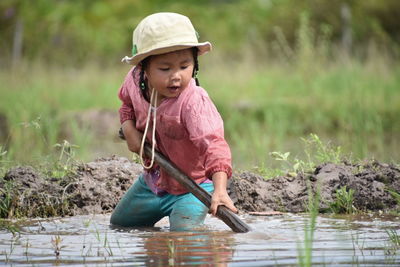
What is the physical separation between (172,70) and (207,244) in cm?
92

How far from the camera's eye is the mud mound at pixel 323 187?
5.29 metres

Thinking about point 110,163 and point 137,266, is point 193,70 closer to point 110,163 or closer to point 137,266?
point 137,266

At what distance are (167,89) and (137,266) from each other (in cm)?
109

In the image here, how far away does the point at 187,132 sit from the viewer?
14.6ft

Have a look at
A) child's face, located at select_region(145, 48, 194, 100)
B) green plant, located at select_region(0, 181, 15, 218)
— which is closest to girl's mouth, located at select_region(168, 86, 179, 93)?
child's face, located at select_region(145, 48, 194, 100)

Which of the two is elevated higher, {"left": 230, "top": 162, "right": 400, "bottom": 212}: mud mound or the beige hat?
the beige hat

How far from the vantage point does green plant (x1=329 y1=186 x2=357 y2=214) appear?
5.21 metres

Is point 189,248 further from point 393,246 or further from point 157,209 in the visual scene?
point 393,246

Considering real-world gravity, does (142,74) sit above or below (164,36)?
below

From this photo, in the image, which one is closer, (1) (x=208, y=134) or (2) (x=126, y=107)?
(1) (x=208, y=134)

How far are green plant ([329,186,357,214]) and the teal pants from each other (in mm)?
1022

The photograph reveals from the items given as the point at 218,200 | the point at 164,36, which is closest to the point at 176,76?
the point at 164,36

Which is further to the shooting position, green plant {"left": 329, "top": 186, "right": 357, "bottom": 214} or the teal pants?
green plant {"left": 329, "top": 186, "right": 357, "bottom": 214}

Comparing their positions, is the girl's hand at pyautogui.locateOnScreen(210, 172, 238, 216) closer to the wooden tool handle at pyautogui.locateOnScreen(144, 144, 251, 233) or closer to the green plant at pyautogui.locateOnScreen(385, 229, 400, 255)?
the wooden tool handle at pyautogui.locateOnScreen(144, 144, 251, 233)
